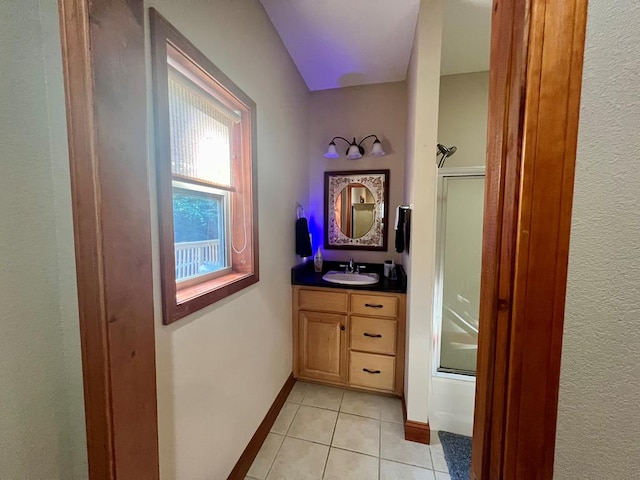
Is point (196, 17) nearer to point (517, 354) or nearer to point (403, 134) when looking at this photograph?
point (517, 354)

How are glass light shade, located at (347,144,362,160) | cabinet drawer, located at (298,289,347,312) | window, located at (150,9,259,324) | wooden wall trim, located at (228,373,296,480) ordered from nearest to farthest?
1. window, located at (150,9,259,324)
2. wooden wall trim, located at (228,373,296,480)
3. cabinet drawer, located at (298,289,347,312)
4. glass light shade, located at (347,144,362,160)

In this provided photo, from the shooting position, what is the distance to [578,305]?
0.37m

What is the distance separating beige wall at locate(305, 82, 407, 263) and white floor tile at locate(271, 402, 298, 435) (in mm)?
1354

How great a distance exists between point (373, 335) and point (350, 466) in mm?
817

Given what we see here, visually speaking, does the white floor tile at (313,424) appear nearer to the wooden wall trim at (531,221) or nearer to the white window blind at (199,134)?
the wooden wall trim at (531,221)

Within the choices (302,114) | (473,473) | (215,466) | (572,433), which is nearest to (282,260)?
(215,466)

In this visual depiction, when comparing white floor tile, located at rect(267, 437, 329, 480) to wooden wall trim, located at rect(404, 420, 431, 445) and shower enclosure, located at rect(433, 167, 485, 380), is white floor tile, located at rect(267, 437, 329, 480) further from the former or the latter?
shower enclosure, located at rect(433, 167, 485, 380)

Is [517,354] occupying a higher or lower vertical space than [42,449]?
higher

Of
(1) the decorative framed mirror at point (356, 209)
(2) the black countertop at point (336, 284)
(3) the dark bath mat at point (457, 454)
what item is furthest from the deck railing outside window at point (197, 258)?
(3) the dark bath mat at point (457, 454)

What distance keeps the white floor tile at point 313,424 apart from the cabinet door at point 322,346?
11.3 inches

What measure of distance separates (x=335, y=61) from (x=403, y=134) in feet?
2.87

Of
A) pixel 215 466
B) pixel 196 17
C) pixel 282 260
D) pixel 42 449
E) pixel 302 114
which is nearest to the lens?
pixel 42 449

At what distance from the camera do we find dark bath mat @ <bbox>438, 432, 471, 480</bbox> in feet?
4.63

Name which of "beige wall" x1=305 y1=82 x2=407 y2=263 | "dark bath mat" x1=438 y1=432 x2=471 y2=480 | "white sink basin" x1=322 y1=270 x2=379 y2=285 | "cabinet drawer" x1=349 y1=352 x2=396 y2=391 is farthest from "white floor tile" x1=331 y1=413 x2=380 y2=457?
"beige wall" x1=305 y1=82 x2=407 y2=263
